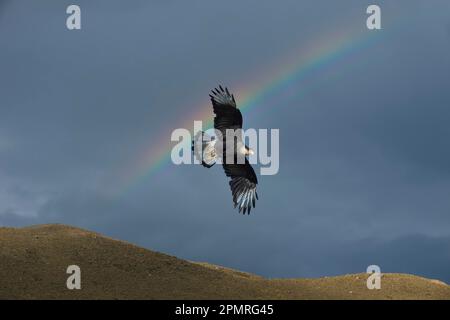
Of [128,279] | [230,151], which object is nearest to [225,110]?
[230,151]

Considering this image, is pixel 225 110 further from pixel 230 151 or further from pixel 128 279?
pixel 128 279

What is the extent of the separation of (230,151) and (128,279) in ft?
18.5

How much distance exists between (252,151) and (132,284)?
19.7 feet

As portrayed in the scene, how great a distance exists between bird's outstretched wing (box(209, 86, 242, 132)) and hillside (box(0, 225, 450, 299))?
16.0ft

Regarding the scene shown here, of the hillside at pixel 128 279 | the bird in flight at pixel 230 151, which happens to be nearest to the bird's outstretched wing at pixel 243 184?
the bird in flight at pixel 230 151

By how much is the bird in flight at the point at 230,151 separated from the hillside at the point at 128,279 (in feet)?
9.49

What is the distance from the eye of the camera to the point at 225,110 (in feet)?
73.8

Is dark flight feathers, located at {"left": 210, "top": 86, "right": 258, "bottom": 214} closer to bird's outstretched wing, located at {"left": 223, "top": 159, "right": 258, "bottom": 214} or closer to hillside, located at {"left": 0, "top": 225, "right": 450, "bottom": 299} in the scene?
bird's outstretched wing, located at {"left": 223, "top": 159, "right": 258, "bottom": 214}

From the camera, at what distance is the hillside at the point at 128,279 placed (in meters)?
19.7
